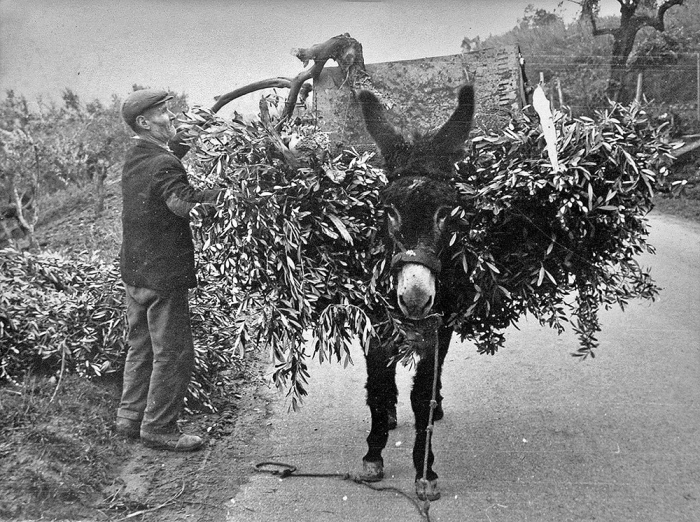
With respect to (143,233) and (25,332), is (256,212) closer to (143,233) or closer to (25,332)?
(143,233)

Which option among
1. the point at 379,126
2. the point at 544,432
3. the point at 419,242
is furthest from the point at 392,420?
the point at 379,126

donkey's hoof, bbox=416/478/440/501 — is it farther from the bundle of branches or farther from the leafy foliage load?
the leafy foliage load

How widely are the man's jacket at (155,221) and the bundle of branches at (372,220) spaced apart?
0.40 ft

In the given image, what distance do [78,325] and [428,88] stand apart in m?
2.16

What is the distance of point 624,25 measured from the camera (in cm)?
266

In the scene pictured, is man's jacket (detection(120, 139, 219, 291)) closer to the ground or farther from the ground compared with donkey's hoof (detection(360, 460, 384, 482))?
farther from the ground

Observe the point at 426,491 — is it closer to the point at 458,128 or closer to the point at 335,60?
the point at 458,128

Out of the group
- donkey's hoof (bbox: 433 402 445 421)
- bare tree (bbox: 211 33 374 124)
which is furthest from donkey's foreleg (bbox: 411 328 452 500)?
bare tree (bbox: 211 33 374 124)

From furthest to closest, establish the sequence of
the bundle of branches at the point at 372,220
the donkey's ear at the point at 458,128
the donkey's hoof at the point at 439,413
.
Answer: the donkey's hoof at the point at 439,413 → the donkey's ear at the point at 458,128 → the bundle of branches at the point at 372,220

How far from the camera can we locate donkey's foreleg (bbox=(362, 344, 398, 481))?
259 cm

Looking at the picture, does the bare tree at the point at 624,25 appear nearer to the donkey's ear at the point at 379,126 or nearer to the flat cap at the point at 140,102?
the donkey's ear at the point at 379,126

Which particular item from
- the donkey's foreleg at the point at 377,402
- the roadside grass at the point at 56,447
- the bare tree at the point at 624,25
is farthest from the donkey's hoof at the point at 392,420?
the bare tree at the point at 624,25

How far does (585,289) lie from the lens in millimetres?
2518

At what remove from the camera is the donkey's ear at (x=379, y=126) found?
2.36m
